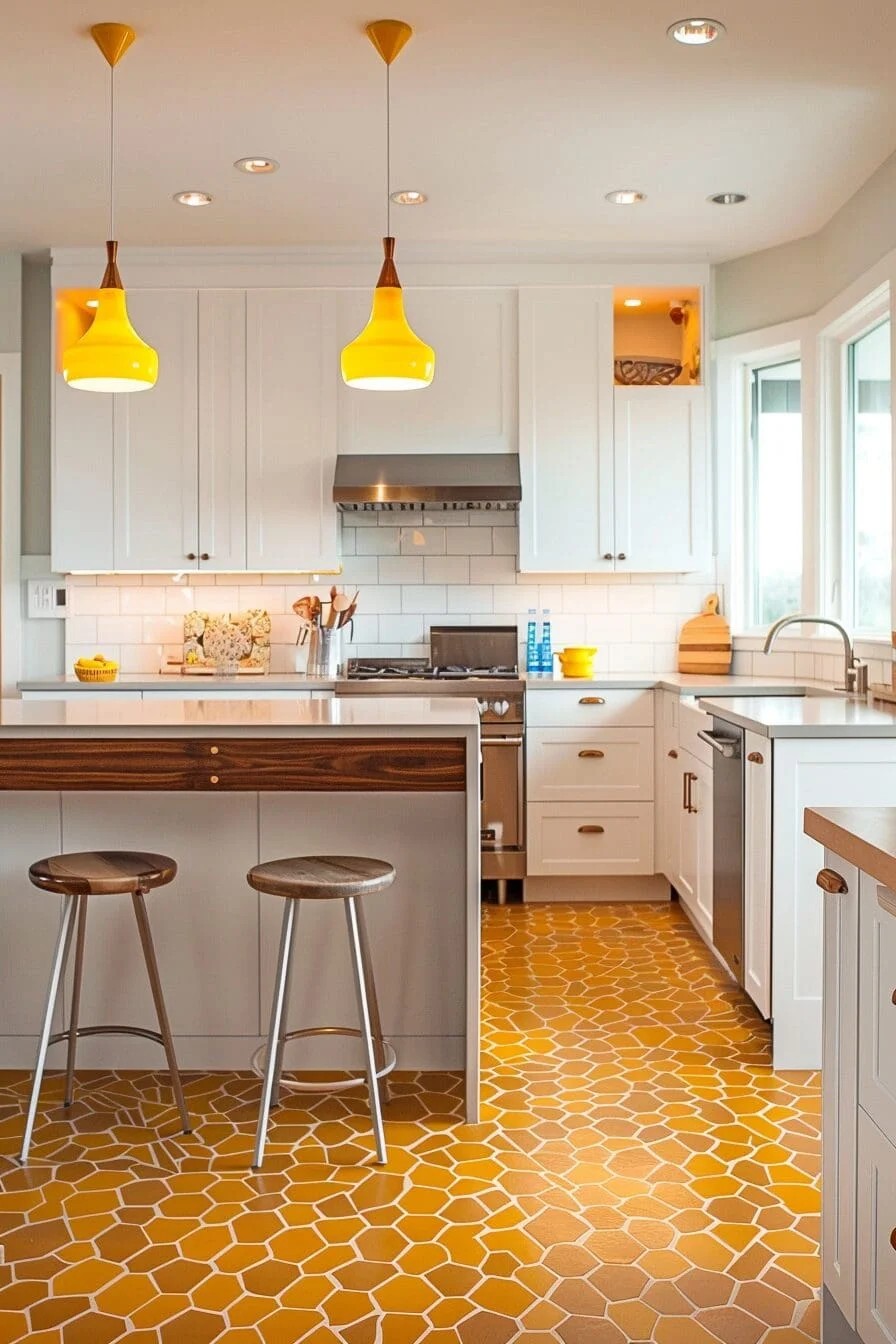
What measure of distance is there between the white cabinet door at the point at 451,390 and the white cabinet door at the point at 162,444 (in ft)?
2.21

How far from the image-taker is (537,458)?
5.55 metres

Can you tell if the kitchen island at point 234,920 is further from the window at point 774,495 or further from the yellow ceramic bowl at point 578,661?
the window at point 774,495

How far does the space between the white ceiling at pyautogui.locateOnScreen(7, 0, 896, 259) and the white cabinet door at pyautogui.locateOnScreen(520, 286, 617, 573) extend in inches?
12.5

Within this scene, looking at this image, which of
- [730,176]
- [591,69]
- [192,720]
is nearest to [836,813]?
[192,720]

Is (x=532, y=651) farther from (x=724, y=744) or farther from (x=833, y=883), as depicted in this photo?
(x=833, y=883)

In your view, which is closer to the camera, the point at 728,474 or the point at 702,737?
the point at 702,737

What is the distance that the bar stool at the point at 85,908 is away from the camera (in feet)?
9.00

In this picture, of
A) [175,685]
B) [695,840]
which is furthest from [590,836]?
[175,685]

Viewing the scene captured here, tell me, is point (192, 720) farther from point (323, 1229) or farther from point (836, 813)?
point (836, 813)

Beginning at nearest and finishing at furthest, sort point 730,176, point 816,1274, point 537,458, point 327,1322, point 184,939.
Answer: point 327,1322, point 816,1274, point 184,939, point 730,176, point 537,458

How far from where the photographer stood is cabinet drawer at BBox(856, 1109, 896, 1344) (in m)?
1.64

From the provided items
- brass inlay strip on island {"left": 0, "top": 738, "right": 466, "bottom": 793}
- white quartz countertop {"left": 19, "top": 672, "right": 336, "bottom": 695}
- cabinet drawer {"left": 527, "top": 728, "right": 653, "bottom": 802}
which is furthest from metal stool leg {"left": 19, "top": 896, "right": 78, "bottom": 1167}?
cabinet drawer {"left": 527, "top": 728, "right": 653, "bottom": 802}

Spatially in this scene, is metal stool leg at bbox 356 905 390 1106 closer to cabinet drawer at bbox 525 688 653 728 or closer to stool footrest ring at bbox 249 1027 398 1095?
stool footrest ring at bbox 249 1027 398 1095

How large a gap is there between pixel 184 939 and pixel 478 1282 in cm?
130
